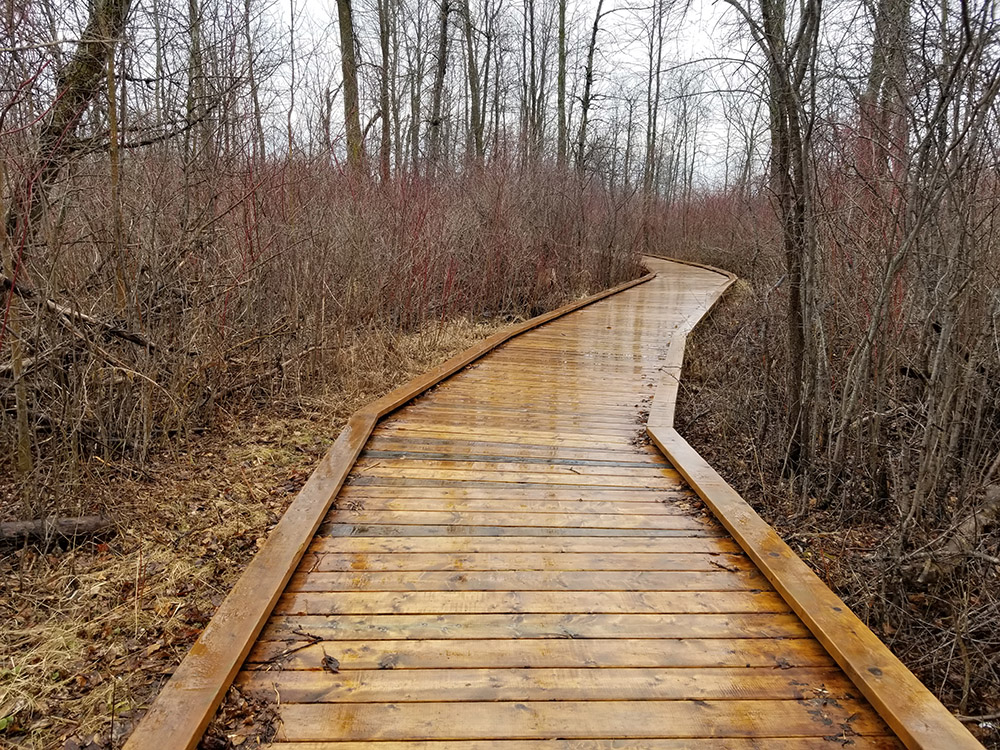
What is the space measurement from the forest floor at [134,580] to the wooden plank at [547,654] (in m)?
0.32

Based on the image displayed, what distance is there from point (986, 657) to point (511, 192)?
9.61 meters

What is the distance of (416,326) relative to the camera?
8266 mm

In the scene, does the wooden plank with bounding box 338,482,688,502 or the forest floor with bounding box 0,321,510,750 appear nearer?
the forest floor with bounding box 0,321,510,750

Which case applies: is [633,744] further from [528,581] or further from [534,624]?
[528,581]

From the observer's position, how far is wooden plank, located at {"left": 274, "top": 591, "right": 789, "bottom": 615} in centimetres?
251

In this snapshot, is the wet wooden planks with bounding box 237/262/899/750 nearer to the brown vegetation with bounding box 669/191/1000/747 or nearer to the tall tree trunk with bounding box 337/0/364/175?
the brown vegetation with bounding box 669/191/1000/747

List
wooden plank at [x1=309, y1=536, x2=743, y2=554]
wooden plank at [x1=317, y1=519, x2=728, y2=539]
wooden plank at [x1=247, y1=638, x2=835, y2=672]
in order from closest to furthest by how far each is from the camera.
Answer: wooden plank at [x1=247, y1=638, x2=835, y2=672], wooden plank at [x1=309, y1=536, x2=743, y2=554], wooden plank at [x1=317, y1=519, x2=728, y2=539]

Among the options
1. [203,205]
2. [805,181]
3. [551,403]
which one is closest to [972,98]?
[805,181]

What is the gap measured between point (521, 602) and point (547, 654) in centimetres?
35

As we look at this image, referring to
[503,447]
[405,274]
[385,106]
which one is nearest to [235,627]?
[503,447]

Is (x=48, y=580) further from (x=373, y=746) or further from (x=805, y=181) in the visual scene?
(x=805, y=181)

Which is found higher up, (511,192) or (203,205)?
(511,192)

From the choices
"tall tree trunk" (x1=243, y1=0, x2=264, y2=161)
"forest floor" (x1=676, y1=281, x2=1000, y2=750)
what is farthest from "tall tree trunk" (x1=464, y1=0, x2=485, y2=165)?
"forest floor" (x1=676, y1=281, x2=1000, y2=750)

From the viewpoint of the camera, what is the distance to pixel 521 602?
8.46 feet
